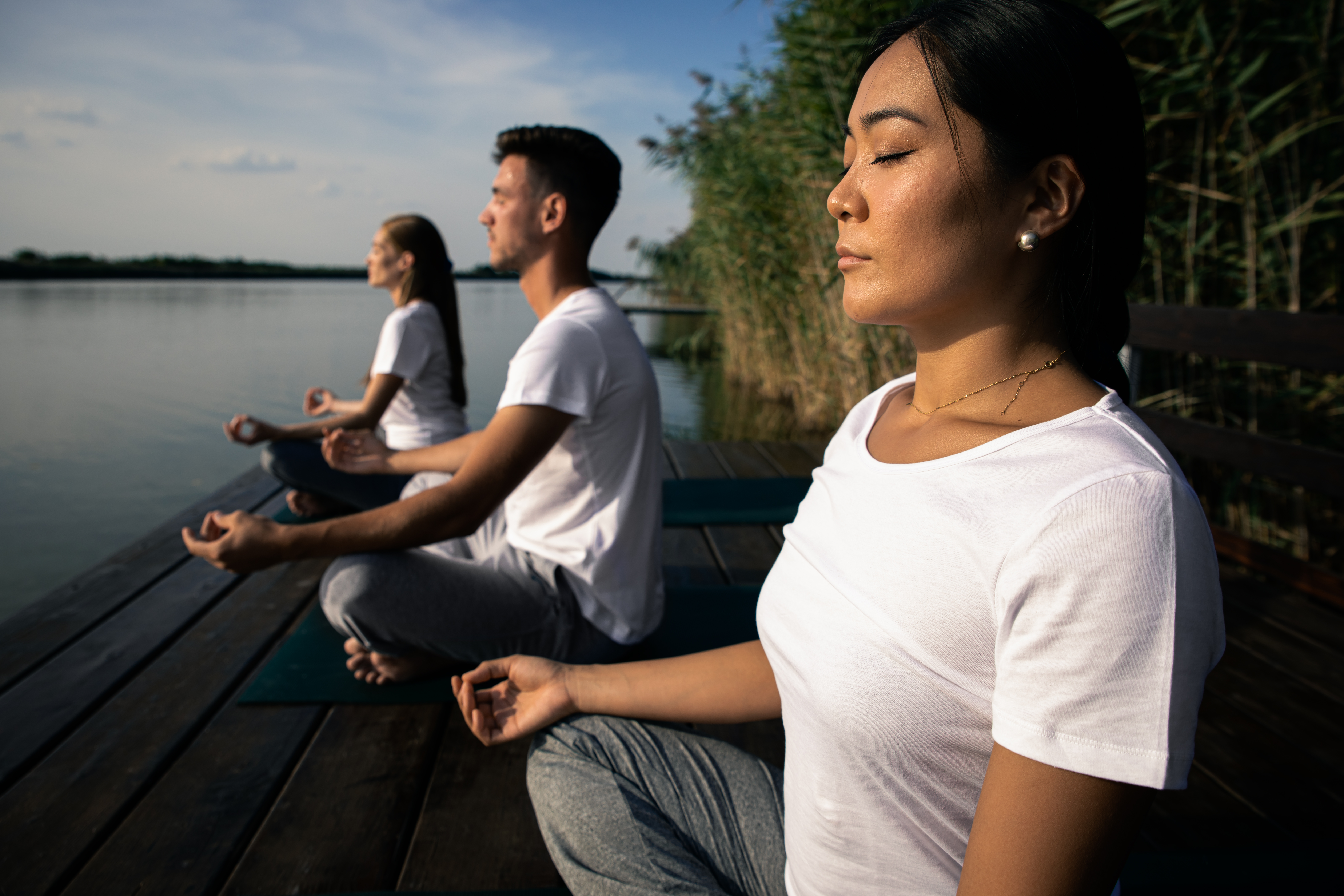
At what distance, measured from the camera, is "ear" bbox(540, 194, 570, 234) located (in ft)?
6.38

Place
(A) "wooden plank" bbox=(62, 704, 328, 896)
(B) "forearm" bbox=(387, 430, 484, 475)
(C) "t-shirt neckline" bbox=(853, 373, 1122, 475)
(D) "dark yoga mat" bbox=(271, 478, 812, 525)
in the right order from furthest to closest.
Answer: (D) "dark yoga mat" bbox=(271, 478, 812, 525)
(B) "forearm" bbox=(387, 430, 484, 475)
(A) "wooden plank" bbox=(62, 704, 328, 896)
(C) "t-shirt neckline" bbox=(853, 373, 1122, 475)

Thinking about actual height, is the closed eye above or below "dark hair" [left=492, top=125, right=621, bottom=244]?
below

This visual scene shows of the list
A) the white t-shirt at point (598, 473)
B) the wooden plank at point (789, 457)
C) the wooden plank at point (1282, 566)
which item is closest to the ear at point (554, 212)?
the white t-shirt at point (598, 473)

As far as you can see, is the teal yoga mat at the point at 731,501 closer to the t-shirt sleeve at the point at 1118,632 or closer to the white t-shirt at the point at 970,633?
the white t-shirt at the point at 970,633

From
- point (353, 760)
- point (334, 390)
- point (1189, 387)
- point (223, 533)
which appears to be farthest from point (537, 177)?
point (334, 390)

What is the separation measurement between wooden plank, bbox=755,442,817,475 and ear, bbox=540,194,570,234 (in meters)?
2.31

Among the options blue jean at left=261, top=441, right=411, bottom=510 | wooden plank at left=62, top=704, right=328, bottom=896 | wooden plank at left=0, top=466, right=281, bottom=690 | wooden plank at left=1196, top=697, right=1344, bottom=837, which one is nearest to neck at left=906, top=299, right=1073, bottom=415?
wooden plank at left=1196, top=697, right=1344, bottom=837

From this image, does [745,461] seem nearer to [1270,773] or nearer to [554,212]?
[554,212]

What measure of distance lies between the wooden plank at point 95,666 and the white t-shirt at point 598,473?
1.03m

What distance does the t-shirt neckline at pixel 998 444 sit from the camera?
24.2 inches

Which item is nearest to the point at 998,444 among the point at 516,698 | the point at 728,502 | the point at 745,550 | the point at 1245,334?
the point at 516,698

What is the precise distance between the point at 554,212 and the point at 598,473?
72 centimetres

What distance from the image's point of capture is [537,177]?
6.42ft

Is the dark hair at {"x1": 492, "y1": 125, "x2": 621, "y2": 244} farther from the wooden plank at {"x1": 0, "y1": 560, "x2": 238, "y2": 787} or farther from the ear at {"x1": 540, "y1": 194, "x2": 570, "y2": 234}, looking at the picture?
the wooden plank at {"x1": 0, "y1": 560, "x2": 238, "y2": 787}
